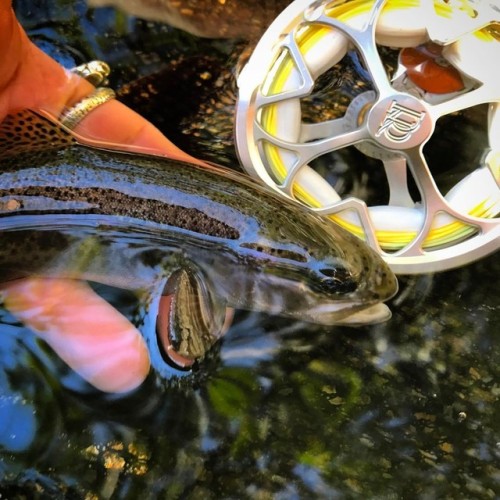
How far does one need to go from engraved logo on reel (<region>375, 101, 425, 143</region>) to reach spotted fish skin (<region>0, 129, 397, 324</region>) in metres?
0.38

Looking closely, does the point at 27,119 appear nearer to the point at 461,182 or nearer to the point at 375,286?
the point at 375,286

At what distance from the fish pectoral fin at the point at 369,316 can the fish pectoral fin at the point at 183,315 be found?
45cm

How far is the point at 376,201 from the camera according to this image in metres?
2.18

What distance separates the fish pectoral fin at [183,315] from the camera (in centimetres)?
183

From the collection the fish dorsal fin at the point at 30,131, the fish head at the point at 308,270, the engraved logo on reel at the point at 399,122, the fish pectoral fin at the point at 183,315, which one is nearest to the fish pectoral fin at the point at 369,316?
the fish head at the point at 308,270

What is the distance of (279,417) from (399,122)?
1.02 m

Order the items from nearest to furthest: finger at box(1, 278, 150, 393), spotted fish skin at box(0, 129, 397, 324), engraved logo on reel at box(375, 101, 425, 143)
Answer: spotted fish skin at box(0, 129, 397, 324)
finger at box(1, 278, 150, 393)
engraved logo on reel at box(375, 101, 425, 143)

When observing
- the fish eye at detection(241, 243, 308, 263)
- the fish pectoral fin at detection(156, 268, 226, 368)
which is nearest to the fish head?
the fish eye at detection(241, 243, 308, 263)

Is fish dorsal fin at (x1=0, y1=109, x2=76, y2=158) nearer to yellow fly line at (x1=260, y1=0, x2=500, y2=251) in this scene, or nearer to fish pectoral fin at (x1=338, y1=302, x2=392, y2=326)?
yellow fly line at (x1=260, y1=0, x2=500, y2=251)

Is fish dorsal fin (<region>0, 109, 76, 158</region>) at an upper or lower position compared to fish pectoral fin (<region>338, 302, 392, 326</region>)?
upper

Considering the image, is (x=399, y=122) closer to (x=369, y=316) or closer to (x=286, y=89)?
(x=286, y=89)

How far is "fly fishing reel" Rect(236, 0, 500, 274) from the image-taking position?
1.94 meters

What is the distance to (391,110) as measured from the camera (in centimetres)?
192

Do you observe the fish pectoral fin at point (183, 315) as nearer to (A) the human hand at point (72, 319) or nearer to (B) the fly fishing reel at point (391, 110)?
(A) the human hand at point (72, 319)
